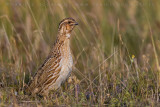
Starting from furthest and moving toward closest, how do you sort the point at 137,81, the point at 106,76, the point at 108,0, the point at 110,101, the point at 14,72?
the point at 108,0 → the point at 14,72 → the point at 106,76 → the point at 137,81 → the point at 110,101

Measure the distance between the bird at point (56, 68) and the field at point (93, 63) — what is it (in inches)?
8.1

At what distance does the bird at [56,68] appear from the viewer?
692 centimetres

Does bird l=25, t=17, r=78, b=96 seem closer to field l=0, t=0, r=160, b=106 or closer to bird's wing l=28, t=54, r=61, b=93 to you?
bird's wing l=28, t=54, r=61, b=93

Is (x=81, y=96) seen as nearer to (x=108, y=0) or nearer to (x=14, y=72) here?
(x=14, y=72)

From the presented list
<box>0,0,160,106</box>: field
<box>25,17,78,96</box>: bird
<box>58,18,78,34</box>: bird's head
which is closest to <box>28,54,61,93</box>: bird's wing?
<box>25,17,78,96</box>: bird

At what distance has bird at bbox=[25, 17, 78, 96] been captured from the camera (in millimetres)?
6922

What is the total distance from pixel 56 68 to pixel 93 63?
9.26 feet

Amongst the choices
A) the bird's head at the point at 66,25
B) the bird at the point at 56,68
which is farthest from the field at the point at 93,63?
the bird's head at the point at 66,25

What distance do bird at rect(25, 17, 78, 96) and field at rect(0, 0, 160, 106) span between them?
21 cm

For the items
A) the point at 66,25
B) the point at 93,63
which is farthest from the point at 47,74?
the point at 93,63

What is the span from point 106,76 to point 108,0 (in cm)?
455

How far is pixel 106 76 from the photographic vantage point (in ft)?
24.5

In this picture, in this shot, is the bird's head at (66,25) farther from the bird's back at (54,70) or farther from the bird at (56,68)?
the bird's back at (54,70)

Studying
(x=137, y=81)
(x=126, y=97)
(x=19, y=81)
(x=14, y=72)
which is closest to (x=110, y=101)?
(x=126, y=97)
